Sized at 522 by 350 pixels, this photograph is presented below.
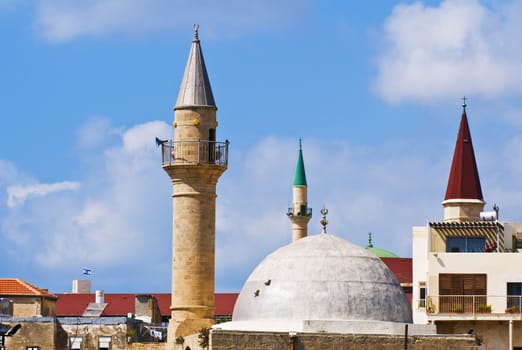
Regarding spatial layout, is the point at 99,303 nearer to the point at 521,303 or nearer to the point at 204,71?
the point at 204,71

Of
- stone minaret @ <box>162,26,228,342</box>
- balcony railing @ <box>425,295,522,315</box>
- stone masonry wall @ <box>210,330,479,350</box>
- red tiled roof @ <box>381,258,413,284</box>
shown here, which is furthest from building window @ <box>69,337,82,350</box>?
stone masonry wall @ <box>210,330,479,350</box>

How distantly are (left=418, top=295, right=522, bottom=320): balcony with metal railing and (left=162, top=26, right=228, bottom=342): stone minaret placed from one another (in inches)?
317

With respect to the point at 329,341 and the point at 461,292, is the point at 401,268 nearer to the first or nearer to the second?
the point at 461,292


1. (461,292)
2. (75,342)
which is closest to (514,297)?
(461,292)

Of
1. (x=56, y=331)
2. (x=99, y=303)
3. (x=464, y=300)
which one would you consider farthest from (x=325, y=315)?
(x=99, y=303)

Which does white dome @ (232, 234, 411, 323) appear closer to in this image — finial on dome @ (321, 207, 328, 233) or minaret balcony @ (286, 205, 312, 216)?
finial on dome @ (321, 207, 328, 233)

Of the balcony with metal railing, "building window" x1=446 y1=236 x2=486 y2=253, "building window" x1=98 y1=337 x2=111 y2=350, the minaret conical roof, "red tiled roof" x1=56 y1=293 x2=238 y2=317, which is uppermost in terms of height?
the minaret conical roof

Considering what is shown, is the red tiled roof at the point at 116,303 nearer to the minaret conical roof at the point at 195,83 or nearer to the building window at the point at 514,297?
the minaret conical roof at the point at 195,83

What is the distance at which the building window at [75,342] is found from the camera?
5550 centimetres

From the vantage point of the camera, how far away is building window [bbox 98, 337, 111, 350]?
55.4 m

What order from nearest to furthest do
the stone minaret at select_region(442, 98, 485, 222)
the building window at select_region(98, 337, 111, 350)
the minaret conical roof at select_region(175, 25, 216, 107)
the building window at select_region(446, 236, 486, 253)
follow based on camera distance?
the building window at select_region(446, 236, 486, 253), the minaret conical roof at select_region(175, 25, 216, 107), the building window at select_region(98, 337, 111, 350), the stone minaret at select_region(442, 98, 485, 222)

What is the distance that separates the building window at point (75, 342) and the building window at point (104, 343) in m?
0.78

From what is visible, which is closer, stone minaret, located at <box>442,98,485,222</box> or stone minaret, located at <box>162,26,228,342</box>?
stone minaret, located at <box>162,26,228,342</box>

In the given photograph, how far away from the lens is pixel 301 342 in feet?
122
